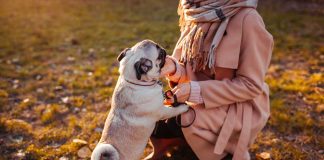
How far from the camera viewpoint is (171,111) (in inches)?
104

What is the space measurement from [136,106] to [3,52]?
14.3 ft

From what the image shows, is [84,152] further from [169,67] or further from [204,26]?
[204,26]

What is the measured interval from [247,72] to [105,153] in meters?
1.19

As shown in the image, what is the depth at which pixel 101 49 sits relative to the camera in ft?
20.3

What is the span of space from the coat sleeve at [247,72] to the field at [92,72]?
723 mm

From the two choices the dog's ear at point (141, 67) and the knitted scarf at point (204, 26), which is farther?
the knitted scarf at point (204, 26)

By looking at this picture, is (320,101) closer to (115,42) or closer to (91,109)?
(91,109)

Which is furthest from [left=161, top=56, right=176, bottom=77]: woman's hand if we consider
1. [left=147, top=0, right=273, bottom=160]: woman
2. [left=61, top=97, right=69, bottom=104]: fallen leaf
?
[left=61, top=97, right=69, bottom=104]: fallen leaf

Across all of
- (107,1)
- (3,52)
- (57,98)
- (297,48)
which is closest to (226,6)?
(57,98)

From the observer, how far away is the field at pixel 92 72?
3.57 m

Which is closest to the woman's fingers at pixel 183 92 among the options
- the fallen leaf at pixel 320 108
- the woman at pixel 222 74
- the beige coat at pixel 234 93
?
the woman at pixel 222 74

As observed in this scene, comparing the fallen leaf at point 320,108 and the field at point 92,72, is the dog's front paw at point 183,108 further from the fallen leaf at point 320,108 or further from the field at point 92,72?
the fallen leaf at point 320,108

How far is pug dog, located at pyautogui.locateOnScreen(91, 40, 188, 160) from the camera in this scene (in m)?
2.46

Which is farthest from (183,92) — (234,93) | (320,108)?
(320,108)
